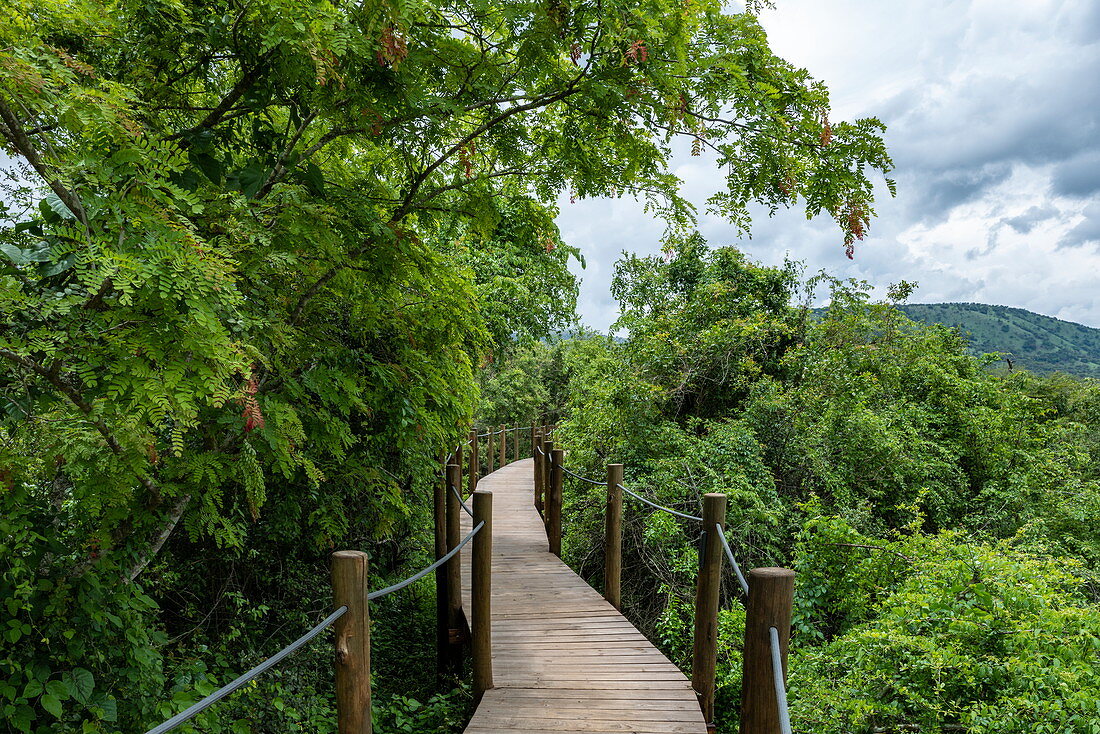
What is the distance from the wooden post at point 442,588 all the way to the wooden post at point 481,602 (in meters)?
1.92

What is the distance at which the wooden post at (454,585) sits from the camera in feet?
17.8

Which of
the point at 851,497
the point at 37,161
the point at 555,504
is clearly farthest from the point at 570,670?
the point at 851,497

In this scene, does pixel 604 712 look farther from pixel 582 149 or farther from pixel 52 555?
pixel 582 149

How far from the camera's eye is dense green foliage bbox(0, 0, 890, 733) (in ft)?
7.71

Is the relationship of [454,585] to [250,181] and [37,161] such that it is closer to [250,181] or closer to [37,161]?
[250,181]

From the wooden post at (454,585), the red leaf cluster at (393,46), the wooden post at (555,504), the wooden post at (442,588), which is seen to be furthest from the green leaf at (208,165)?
the wooden post at (555,504)

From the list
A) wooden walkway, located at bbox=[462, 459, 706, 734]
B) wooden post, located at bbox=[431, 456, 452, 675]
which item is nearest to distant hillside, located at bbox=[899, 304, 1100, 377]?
wooden post, located at bbox=[431, 456, 452, 675]

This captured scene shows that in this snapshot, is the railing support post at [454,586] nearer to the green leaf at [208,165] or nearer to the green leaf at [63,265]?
the green leaf at [208,165]

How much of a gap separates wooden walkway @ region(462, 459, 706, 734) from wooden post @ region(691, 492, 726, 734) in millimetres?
98

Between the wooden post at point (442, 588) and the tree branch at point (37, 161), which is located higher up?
the tree branch at point (37, 161)

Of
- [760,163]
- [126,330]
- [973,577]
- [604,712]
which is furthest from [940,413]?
[126,330]

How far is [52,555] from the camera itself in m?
3.33

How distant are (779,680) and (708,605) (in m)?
1.84

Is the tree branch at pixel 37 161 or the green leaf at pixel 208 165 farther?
the green leaf at pixel 208 165
